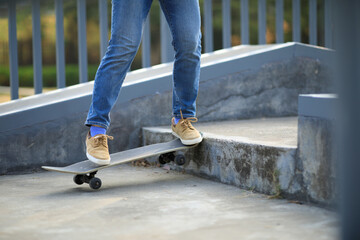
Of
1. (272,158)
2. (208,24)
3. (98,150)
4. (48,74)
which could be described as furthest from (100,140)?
(48,74)

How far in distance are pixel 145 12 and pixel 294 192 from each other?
1.10 m

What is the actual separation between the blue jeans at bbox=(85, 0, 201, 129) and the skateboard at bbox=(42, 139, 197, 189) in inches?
7.8

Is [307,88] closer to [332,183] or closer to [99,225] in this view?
[332,183]

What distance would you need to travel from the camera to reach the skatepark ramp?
3.03m

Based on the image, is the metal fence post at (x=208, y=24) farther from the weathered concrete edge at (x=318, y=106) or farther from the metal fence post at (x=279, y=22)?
the weathered concrete edge at (x=318, y=106)

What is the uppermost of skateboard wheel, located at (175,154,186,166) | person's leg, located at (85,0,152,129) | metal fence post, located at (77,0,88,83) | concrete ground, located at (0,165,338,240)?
metal fence post, located at (77,0,88,83)

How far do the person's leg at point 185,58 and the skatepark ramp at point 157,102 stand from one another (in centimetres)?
60

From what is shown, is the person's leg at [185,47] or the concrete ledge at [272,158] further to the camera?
the person's leg at [185,47]

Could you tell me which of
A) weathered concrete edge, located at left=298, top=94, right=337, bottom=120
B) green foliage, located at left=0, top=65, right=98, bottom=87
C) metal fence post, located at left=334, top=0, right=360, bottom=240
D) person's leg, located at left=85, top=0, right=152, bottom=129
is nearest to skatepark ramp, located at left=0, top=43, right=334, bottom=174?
person's leg, located at left=85, top=0, right=152, bottom=129

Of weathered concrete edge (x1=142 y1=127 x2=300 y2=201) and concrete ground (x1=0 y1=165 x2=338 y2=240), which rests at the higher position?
weathered concrete edge (x1=142 y1=127 x2=300 y2=201)

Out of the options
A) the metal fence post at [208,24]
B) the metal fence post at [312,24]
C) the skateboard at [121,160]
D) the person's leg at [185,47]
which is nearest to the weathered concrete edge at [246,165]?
the skateboard at [121,160]

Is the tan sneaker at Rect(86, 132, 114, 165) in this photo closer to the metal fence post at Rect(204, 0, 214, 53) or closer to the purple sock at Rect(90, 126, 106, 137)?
the purple sock at Rect(90, 126, 106, 137)

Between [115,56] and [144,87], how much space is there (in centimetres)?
87

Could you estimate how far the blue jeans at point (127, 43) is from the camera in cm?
243
